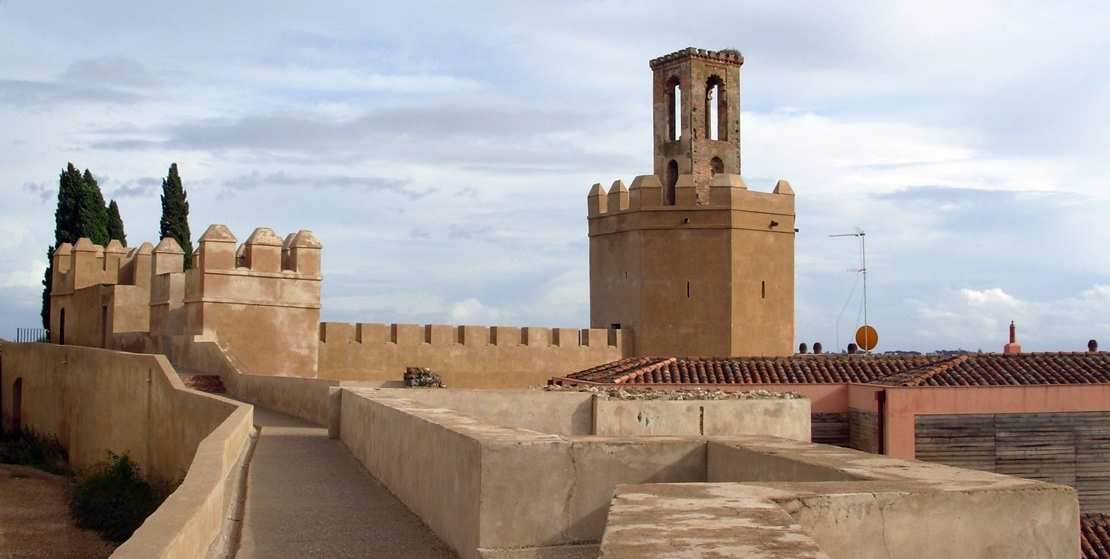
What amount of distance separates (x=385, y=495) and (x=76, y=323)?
21023 millimetres

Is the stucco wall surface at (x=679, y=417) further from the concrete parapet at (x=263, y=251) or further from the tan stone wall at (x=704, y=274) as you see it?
the tan stone wall at (x=704, y=274)

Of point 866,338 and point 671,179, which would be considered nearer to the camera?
point 671,179

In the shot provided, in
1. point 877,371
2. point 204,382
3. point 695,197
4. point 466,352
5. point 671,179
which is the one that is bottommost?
point 204,382

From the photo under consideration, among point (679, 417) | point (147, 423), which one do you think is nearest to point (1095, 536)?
point (679, 417)

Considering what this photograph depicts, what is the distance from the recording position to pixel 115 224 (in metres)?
34.3

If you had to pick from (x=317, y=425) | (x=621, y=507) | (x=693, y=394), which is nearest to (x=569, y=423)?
(x=693, y=394)

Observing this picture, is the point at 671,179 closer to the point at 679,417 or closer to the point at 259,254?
the point at 259,254

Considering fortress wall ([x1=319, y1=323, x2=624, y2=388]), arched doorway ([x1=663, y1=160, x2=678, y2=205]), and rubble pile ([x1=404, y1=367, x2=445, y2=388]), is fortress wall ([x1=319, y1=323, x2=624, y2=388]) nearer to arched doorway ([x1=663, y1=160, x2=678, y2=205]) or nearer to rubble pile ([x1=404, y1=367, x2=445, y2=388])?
arched doorway ([x1=663, y1=160, x2=678, y2=205])

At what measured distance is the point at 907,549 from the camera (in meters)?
4.34

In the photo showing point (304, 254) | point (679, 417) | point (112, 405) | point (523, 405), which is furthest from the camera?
point (304, 254)

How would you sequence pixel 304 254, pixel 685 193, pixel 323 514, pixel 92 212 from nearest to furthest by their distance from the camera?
1. pixel 323 514
2. pixel 304 254
3. pixel 685 193
4. pixel 92 212

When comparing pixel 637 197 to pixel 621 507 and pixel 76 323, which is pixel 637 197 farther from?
pixel 621 507

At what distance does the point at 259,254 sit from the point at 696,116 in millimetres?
12514

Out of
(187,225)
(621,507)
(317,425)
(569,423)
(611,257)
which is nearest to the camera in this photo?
(621,507)
